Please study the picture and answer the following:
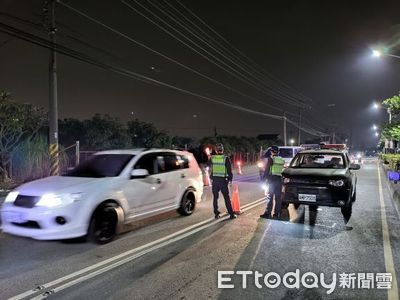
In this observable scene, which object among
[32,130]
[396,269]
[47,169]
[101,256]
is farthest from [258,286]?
[32,130]

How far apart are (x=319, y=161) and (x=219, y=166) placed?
3531 millimetres

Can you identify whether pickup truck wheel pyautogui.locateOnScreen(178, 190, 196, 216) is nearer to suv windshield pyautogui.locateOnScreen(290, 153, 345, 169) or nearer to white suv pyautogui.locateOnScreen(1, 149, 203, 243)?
white suv pyautogui.locateOnScreen(1, 149, 203, 243)

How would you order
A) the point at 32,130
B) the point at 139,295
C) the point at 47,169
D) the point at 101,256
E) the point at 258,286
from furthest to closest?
the point at 32,130 < the point at 47,169 < the point at 101,256 < the point at 258,286 < the point at 139,295

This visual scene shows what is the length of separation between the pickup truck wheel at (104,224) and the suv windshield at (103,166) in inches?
32.2

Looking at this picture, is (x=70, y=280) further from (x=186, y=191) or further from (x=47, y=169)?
(x=47, y=169)

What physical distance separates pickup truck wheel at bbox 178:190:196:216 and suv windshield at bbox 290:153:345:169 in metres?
3.01

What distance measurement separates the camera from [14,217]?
658 centimetres

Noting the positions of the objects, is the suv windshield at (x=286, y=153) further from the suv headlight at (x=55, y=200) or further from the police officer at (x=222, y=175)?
the suv headlight at (x=55, y=200)

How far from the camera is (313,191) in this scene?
364 inches

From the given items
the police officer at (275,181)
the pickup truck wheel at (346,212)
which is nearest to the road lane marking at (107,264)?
the police officer at (275,181)

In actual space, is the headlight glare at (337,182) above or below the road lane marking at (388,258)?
above

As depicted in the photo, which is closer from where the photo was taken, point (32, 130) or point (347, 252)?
point (347, 252)

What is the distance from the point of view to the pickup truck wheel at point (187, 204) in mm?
9448

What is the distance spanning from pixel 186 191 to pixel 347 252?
→ 4176 mm
